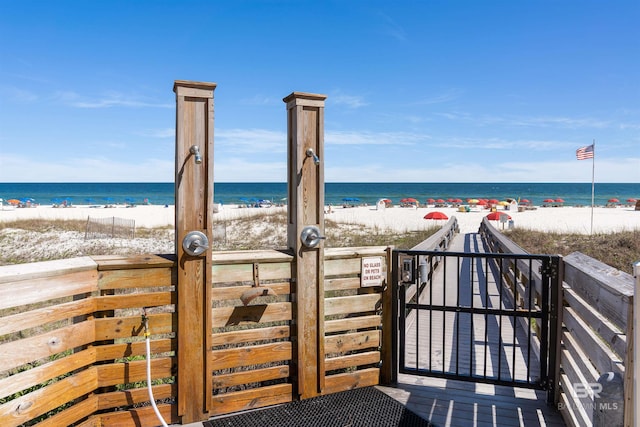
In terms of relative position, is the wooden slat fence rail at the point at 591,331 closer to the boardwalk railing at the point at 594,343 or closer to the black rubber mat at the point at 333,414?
the boardwalk railing at the point at 594,343

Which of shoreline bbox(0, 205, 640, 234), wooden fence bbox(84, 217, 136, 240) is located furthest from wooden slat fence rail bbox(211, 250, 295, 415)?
shoreline bbox(0, 205, 640, 234)

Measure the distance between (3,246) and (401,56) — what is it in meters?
28.2

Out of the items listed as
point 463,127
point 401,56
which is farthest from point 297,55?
point 463,127

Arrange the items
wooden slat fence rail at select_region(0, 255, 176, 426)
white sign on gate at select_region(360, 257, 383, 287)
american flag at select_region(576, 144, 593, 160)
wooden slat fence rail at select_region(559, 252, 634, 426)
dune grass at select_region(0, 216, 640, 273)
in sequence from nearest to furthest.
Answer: wooden slat fence rail at select_region(559, 252, 634, 426) → wooden slat fence rail at select_region(0, 255, 176, 426) → white sign on gate at select_region(360, 257, 383, 287) → dune grass at select_region(0, 216, 640, 273) → american flag at select_region(576, 144, 593, 160)

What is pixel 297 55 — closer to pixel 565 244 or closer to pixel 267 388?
pixel 565 244

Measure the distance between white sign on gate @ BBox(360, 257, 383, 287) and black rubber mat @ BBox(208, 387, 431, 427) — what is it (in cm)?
98

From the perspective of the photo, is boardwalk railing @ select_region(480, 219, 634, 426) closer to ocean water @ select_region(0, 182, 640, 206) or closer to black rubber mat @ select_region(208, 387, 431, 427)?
black rubber mat @ select_region(208, 387, 431, 427)

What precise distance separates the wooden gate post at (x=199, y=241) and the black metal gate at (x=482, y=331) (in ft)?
5.86

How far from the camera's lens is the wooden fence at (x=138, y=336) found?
2562 mm

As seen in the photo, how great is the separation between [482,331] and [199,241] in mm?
4231

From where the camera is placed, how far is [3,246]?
1468 cm

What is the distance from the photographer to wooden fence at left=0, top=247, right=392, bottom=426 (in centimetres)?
256

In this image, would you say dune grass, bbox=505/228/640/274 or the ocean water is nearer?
dune grass, bbox=505/228/640/274

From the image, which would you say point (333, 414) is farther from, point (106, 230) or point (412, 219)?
point (412, 219)
